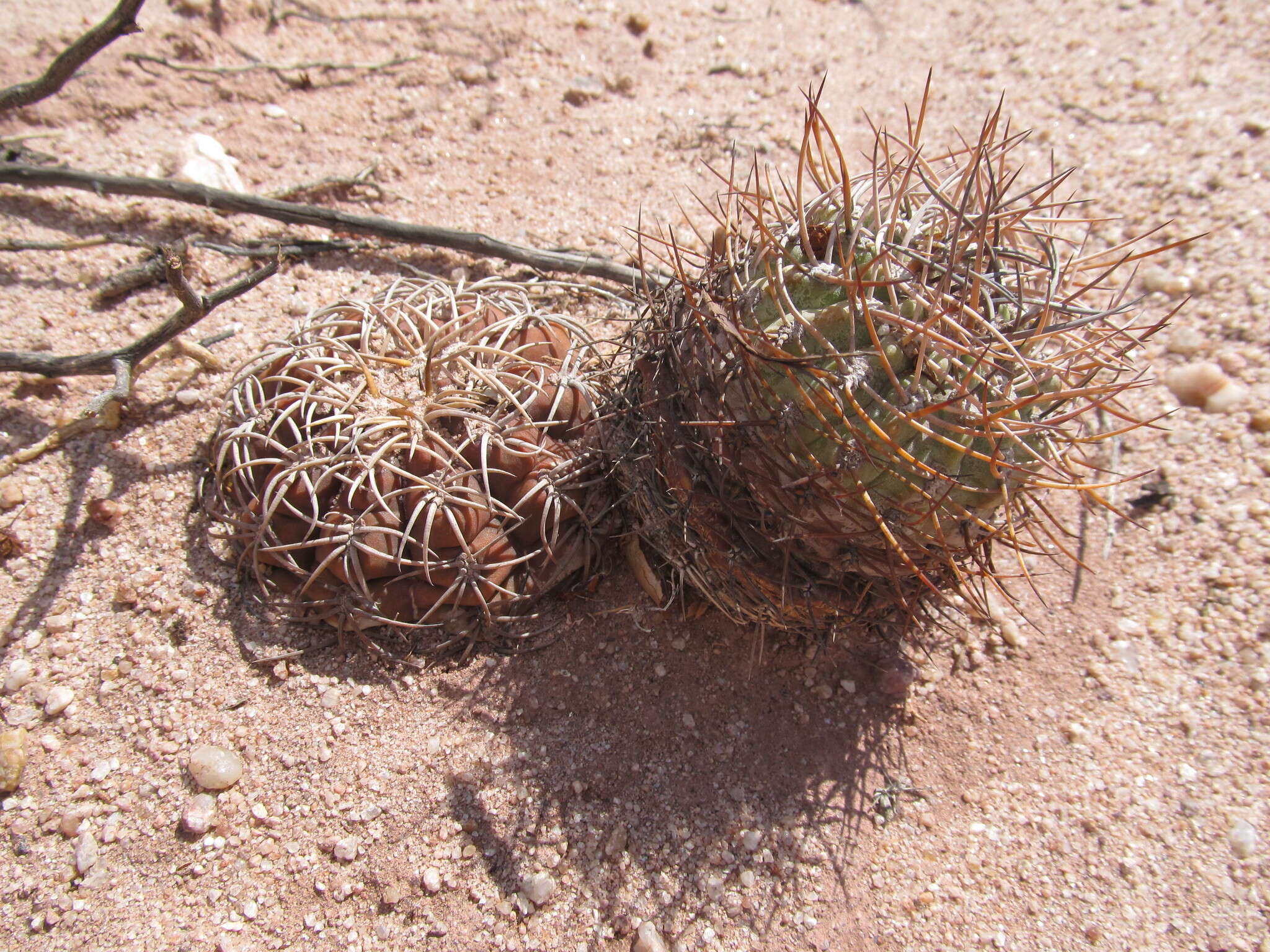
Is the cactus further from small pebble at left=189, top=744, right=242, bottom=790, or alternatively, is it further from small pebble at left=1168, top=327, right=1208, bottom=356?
small pebble at left=1168, top=327, right=1208, bottom=356

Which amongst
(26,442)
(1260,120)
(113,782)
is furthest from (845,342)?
(1260,120)

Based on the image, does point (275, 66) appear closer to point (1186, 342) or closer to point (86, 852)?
point (86, 852)

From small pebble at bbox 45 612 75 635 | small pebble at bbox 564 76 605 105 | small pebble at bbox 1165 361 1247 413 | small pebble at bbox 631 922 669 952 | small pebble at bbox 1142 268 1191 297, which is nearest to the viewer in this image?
small pebble at bbox 631 922 669 952

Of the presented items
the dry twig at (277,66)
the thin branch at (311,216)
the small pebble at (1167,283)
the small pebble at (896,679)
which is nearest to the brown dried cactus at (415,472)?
the thin branch at (311,216)

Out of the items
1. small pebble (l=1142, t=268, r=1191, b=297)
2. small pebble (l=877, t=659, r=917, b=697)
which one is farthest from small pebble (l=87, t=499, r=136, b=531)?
small pebble (l=1142, t=268, r=1191, b=297)

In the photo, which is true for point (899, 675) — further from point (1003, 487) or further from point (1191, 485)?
point (1191, 485)

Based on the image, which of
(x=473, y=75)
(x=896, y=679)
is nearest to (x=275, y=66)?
(x=473, y=75)

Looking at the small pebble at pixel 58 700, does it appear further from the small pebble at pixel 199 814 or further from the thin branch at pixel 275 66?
the thin branch at pixel 275 66
